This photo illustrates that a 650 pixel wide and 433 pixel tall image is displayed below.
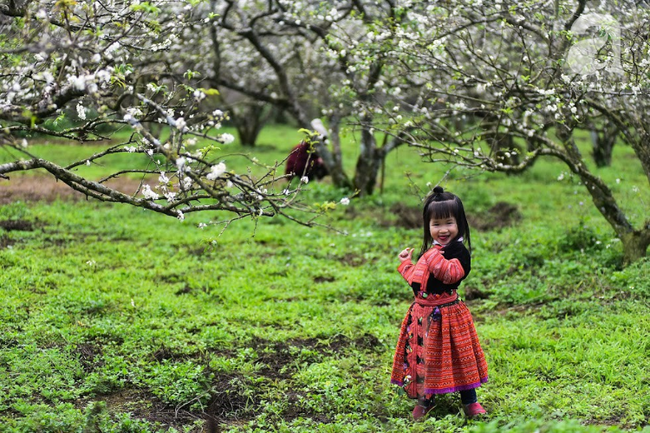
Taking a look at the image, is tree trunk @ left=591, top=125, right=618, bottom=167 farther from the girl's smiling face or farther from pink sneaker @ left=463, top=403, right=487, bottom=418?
pink sneaker @ left=463, top=403, right=487, bottom=418

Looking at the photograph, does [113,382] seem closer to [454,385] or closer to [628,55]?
[454,385]

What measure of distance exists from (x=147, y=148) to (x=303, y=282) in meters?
3.66

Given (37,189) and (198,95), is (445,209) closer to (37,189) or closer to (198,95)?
(198,95)

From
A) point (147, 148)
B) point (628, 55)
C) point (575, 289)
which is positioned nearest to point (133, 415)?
point (147, 148)

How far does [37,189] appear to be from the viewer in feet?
39.7

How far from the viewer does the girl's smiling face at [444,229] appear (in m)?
4.45

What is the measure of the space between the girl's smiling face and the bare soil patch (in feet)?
28.0

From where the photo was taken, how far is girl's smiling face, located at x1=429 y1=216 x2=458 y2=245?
445 centimetres

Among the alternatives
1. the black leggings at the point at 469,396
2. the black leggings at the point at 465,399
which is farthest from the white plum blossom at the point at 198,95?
the black leggings at the point at 469,396

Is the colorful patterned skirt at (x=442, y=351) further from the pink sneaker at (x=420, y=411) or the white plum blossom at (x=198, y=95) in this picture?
the white plum blossom at (x=198, y=95)

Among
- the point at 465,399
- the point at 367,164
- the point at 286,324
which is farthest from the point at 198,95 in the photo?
the point at 367,164

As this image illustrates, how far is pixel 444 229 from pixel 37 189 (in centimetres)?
979

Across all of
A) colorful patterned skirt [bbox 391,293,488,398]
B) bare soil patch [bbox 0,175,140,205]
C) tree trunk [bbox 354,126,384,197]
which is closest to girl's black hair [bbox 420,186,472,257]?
colorful patterned skirt [bbox 391,293,488,398]

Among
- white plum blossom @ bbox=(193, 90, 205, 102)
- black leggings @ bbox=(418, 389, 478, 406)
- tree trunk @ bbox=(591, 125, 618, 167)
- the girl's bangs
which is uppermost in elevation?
tree trunk @ bbox=(591, 125, 618, 167)
